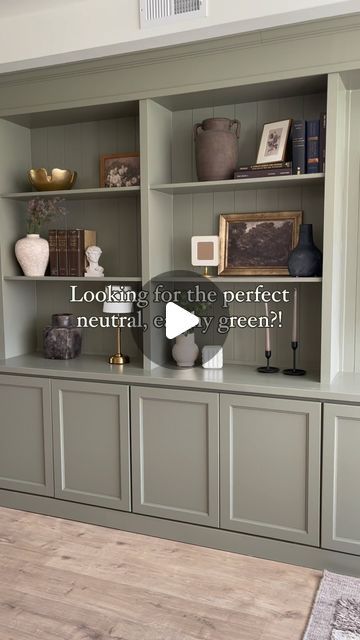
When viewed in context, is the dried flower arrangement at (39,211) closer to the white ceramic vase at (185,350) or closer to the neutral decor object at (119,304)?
the neutral decor object at (119,304)

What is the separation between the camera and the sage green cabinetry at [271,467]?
2699mm

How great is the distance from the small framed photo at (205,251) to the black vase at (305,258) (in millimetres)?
407

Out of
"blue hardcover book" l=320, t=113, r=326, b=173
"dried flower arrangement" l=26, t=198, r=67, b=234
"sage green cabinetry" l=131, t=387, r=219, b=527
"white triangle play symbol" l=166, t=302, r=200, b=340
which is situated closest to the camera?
"blue hardcover book" l=320, t=113, r=326, b=173

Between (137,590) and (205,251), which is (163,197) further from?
(137,590)

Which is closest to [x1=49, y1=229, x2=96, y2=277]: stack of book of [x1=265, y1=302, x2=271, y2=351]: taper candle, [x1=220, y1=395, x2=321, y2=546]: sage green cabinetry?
[x1=265, y1=302, x2=271, y2=351]: taper candle

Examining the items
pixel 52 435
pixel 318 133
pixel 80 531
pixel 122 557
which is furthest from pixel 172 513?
pixel 318 133

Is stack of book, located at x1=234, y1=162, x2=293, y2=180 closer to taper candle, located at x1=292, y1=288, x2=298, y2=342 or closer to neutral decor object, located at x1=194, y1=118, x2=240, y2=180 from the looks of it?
neutral decor object, located at x1=194, y1=118, x2=240, y2=180

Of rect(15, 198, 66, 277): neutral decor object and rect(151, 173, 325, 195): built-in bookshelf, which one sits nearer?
rect(151, 173, 325, 195): built-in bookshelf

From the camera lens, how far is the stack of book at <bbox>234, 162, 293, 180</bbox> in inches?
112

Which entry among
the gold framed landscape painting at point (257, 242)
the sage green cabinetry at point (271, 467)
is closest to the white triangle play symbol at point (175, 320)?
the gold framed landscape painting at point (257, 242)

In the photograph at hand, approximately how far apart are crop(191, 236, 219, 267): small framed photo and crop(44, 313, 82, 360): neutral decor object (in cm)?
89

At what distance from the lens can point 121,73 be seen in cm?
301

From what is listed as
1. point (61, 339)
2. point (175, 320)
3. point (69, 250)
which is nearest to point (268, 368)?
point (175, 320)

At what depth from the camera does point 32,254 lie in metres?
3.41
